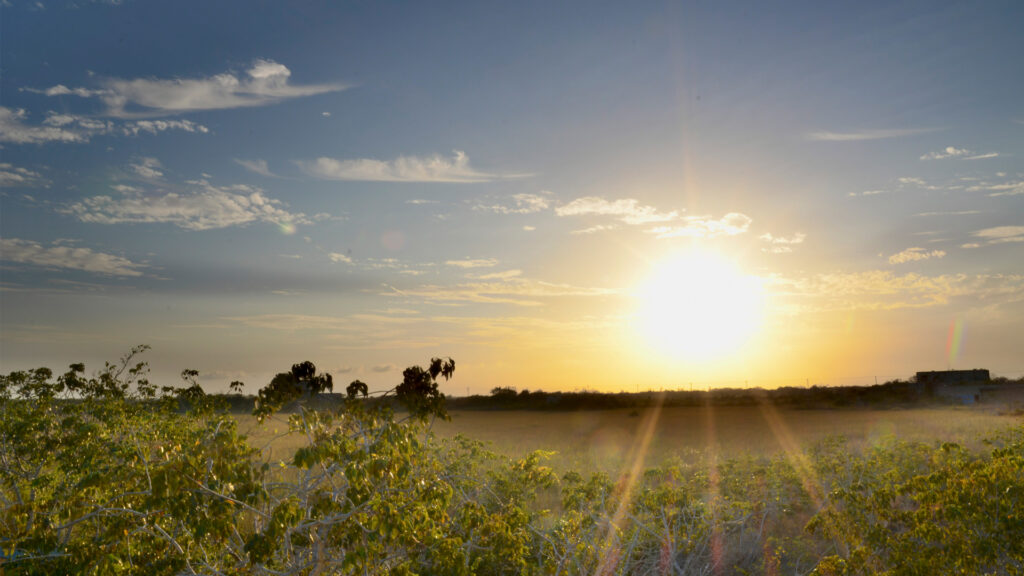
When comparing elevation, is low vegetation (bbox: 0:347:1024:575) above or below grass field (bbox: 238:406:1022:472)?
above

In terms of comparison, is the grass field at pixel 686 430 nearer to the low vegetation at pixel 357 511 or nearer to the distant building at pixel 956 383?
the distant building at pixel 956 383

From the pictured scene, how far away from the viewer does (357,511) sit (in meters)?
7.47

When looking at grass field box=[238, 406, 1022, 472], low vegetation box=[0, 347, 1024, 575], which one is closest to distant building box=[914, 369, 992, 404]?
grass field box=[238, 406, 1022, 472]

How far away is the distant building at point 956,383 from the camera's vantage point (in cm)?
6066

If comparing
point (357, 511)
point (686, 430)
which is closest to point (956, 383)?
point (686, 430)

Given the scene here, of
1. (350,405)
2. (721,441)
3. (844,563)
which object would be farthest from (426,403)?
(721,441)

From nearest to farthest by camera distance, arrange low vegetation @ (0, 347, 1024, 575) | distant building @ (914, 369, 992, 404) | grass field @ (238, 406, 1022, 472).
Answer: low vegetation @ (0, 347, 1024, 575)
grass field @ (238, 406, 1022, 472)
distant building @ (914, 369, 992, 404)

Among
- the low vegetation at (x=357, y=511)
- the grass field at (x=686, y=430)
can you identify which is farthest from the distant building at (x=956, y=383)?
the low vegetation at (x=357, y=511)

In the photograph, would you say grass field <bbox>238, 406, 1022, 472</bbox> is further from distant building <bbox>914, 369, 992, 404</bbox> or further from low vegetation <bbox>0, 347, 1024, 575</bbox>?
low vegetation <bbox>0, 347, 1024, 575</bbox>

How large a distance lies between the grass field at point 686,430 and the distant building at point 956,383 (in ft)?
27.4

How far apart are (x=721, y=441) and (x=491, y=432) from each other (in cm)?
1667

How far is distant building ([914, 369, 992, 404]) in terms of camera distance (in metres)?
60.7

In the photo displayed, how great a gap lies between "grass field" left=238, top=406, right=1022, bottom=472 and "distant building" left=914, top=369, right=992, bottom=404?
8.35 meters

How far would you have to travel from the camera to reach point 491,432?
4875 centimetres
